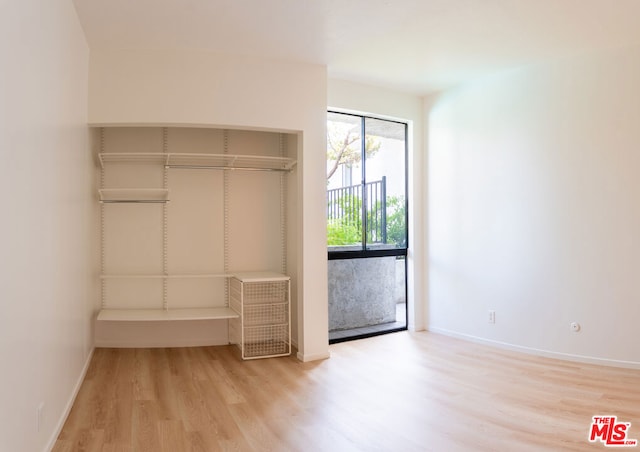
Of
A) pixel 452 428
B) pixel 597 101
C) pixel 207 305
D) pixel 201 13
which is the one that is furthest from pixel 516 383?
pixel 201 13

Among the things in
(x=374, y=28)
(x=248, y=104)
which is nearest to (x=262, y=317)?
(x=248, y=104)

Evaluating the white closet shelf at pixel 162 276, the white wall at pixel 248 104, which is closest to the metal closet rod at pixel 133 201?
the white closet shelf at pixel 162 276

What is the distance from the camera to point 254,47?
148 inches

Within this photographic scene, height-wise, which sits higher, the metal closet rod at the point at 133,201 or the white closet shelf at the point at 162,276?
the metal closet rod at the point at 133,201

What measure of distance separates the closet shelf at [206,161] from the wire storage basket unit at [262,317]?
3.78ft

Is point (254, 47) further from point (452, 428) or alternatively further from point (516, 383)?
point (516, 383)

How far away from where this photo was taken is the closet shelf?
423 cm

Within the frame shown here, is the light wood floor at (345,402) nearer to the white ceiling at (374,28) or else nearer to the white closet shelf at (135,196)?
the white closet shelf at (135,196)

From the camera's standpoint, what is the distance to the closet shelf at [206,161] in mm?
4227

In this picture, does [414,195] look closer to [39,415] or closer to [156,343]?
[156,343]

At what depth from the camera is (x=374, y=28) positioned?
11.3 ft

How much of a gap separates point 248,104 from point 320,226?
4.32 feet

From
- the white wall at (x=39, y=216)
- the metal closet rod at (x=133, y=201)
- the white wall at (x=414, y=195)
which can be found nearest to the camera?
the white wall at (x=39, y=216)

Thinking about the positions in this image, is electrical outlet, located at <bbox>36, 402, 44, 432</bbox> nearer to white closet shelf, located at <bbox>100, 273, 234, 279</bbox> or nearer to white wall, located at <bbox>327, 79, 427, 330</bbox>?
white closet shelf, located at <bbox>100, 273, 234, 279</bbox>
